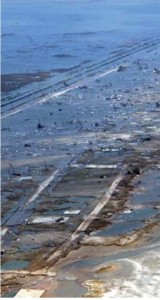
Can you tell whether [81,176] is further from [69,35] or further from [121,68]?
[69,35]

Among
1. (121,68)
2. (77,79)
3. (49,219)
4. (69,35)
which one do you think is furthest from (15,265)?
(69,35)

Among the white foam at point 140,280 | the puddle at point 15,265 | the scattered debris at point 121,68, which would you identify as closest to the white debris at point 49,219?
the puddle at point 15,265

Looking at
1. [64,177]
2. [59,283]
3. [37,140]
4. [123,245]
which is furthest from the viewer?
[37,140]

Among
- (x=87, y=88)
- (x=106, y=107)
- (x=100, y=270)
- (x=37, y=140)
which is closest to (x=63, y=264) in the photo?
(x=100, y=270)

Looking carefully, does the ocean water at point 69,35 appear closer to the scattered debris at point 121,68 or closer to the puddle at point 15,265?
the scattered debris at point 121,68

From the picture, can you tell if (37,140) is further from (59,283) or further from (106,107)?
(59,283)
